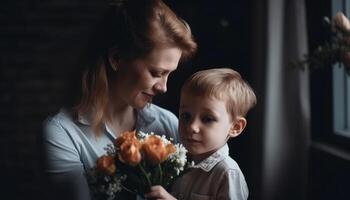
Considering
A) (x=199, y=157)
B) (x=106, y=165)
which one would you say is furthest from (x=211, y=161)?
(x=106, y=165)

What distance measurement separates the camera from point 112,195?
110cm

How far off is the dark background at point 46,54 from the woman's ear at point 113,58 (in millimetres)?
248

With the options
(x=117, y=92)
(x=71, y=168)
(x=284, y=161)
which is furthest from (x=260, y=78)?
(x=71, y=168)

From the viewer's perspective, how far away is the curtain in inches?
68.8

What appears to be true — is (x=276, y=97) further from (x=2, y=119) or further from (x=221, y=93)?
(x=2, y=119)

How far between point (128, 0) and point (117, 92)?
0.26 m

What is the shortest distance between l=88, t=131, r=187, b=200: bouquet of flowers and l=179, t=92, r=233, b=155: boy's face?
0.26 ft

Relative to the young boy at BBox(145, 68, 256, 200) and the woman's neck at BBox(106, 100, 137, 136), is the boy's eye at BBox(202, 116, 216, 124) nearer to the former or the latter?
the young boy at BBox(145, 68, 256, 200)

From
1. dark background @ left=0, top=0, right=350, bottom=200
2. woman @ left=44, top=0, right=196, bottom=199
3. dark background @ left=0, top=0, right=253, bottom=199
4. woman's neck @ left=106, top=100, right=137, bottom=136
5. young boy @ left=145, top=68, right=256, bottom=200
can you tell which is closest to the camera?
young boy @ left=145, top=68, right=256, bottom=200

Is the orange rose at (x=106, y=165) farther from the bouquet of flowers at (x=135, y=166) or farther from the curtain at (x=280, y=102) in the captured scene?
the curtain at (x=280, y=102)

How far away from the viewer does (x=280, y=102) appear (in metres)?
1.78

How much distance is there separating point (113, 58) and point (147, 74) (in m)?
0.12

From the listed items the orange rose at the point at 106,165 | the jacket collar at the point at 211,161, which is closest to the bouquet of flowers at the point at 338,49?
the jacket collar at the point at 211,161

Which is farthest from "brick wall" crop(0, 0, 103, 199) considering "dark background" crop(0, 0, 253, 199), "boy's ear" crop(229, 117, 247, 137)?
"boy's ear" crop(229, 117, 247, 137)
